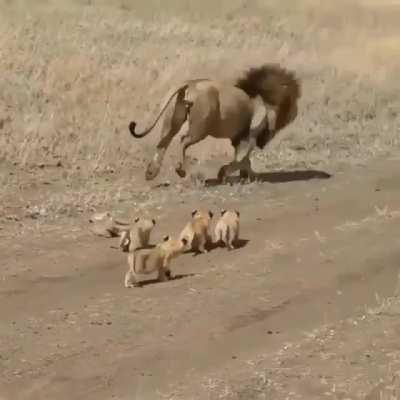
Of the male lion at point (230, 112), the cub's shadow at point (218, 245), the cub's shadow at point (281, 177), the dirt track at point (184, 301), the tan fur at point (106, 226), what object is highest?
the male lion at point (230, 112)

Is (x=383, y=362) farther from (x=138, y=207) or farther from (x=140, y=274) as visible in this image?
(x=138, y=207)

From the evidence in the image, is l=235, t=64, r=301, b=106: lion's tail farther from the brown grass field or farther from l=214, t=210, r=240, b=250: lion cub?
l=214, t=210, r=240, b=250: lion cub

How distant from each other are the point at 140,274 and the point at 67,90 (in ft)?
28.3

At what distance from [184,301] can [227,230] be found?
161 centimetres

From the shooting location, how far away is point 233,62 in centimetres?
2067

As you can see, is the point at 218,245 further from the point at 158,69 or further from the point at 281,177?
the point at 158,69

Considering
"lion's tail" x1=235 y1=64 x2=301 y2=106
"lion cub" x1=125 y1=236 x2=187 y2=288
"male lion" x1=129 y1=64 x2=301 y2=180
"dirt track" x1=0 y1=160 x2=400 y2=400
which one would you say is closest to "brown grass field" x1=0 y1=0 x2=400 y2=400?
"dirt track" x1=0 y1=160 x2=400 y2=400

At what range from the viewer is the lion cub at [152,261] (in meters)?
8.77

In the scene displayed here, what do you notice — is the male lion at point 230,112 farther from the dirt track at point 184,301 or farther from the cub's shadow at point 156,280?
the cub's shadow at point 156,280

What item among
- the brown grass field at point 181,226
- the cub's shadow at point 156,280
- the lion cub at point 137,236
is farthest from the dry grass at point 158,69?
the cub's shadow at point 156,280

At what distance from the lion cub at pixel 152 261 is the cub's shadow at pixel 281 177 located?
3.75m

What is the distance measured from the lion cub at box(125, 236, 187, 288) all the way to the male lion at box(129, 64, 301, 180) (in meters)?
3.97

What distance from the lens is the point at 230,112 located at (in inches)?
516

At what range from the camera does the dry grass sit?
49.0ft
